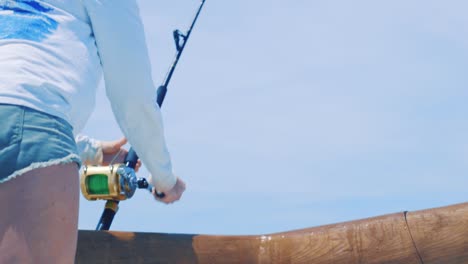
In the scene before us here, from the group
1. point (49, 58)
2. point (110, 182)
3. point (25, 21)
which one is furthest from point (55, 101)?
point (110, 182)

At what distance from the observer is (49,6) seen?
1903mm

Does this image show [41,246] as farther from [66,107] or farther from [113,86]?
[113,86]

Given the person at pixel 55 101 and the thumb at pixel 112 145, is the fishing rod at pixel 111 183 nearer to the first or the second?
the thumb at pixel 112 145

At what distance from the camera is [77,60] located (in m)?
1.88

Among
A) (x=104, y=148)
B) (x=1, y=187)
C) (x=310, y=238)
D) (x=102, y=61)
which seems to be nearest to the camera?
(x=1, y=187)

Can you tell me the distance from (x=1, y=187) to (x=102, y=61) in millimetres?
404

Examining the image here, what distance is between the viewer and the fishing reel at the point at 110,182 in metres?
2.79

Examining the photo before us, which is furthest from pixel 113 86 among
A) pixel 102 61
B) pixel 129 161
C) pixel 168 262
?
pixel 129 161

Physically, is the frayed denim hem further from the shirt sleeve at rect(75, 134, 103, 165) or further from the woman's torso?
the shirt sleeve at rect(75, 134, 103, 165)

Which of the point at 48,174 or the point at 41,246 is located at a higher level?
the point at 48,174

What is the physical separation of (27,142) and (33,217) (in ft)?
0.49

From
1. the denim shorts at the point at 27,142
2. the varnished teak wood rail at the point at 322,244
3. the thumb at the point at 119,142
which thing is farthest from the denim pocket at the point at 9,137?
the thumb at the point at 119,142

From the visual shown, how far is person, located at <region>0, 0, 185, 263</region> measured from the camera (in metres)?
1.71

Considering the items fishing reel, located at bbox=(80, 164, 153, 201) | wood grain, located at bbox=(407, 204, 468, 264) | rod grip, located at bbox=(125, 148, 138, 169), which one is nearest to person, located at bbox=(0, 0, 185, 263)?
fishing reel, located at bbox=(80, 164, 153, 201)
